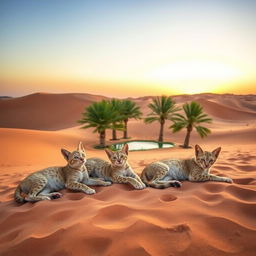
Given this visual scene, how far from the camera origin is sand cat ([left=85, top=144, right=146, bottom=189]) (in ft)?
13.4

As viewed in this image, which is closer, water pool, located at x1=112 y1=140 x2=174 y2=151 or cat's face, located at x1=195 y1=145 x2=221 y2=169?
cat's face, located at x1=195 y1=145 x2=221 y2=169

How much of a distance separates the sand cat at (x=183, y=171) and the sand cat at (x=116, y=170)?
28cm

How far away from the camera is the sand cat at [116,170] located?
4.09 meters

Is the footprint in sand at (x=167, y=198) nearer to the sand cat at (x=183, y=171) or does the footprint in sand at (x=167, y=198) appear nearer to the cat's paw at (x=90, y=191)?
the sand cat at (x=183, y=171)

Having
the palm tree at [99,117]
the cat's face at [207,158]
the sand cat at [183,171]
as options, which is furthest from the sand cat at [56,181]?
the palm tree at [99,117]

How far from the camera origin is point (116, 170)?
4.33m

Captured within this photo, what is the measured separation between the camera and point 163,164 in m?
4.41

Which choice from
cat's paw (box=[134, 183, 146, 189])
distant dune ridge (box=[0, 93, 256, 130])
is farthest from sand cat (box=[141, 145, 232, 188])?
distant dune ridge (box=[0, 93, 256, 130])

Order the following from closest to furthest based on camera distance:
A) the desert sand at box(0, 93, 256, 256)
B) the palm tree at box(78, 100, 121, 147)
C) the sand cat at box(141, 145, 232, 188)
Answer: the desert sand at box(0, 93, 256, 256) < the sand cat at box(141, 145, 232, 188) < the palm tree at box(78, 100, 121, 147)

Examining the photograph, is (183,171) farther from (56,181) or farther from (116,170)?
(56,181)

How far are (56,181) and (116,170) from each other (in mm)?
1130

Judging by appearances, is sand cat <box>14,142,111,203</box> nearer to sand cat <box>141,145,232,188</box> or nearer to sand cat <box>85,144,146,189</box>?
sand cat <box>85,144,146,189</box>

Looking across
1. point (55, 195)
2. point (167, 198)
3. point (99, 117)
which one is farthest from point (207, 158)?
point (99, 117)

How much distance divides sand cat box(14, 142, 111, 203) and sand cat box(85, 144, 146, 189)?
0.28 m
